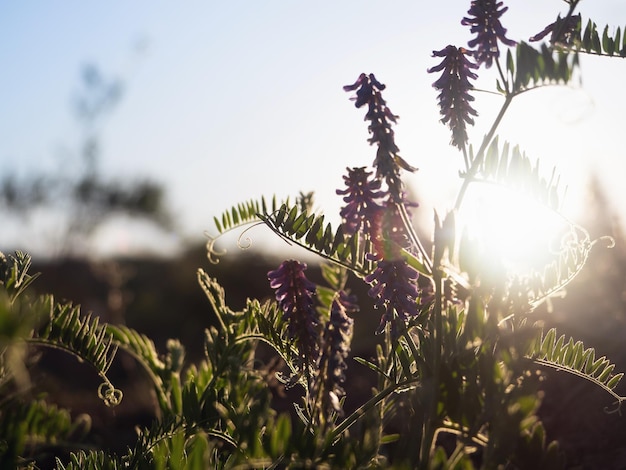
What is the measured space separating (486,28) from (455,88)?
18 centimetres

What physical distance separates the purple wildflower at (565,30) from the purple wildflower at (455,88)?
248mm

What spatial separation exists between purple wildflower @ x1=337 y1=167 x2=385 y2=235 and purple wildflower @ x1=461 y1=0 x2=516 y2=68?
0.47m

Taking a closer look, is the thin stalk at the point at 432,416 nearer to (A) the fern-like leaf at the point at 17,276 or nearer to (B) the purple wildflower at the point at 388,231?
(B) the purple wildflower at the point at 388,231

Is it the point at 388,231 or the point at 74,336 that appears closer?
the point at 388,231

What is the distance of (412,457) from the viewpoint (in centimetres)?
158

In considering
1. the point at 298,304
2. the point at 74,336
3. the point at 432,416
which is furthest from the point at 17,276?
the point at 432,416

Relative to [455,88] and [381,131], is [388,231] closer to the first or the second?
[381,131]

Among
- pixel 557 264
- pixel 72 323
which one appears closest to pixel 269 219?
pixel 72 323

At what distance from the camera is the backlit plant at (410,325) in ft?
4.67

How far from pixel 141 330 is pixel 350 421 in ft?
33.0

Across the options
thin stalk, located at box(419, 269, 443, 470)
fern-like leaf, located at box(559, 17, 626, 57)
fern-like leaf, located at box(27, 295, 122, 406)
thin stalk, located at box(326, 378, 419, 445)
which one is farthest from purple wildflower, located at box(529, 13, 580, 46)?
fern-like leaf, located at box(27, 295, 122, 406)

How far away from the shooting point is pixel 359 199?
184 cm

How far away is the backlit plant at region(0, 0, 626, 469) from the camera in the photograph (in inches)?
56.0

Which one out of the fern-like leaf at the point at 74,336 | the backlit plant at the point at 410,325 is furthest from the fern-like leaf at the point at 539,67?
the fern-like leaf at the point at 74,336
